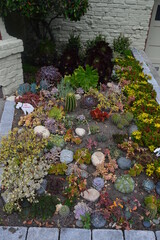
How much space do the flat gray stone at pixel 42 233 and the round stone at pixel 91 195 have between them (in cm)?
54

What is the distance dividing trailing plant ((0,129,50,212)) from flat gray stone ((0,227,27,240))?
0.22m

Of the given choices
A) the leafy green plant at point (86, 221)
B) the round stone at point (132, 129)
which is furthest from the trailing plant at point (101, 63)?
the leafy green plant at point (86, 221)

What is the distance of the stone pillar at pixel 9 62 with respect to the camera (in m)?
4.43

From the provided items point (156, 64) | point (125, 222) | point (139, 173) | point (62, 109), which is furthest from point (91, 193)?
point (156, 64)

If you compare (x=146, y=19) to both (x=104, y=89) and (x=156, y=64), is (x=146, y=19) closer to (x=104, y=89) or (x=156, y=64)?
(x=156, y=64)

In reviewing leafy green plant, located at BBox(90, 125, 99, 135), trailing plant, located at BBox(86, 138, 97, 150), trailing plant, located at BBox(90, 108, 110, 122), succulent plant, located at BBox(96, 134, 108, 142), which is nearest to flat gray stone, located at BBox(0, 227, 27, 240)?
trailing plant, located at BBox(86, 138, 97, 150)

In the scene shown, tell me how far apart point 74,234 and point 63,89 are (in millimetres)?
2810

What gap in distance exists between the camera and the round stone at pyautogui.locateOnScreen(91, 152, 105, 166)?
3.26 meters

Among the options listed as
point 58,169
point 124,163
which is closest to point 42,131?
point 58,169

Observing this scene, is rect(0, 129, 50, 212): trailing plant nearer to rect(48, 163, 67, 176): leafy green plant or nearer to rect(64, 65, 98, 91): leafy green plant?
rect(48, 163, 67, 176): leafy green plant

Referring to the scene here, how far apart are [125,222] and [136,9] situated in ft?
18.6

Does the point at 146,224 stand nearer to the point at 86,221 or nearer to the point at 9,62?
the point at 86,221

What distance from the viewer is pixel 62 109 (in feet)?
13.7

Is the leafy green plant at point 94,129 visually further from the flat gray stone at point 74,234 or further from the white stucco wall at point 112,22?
the white stucco wall at point 112,22
